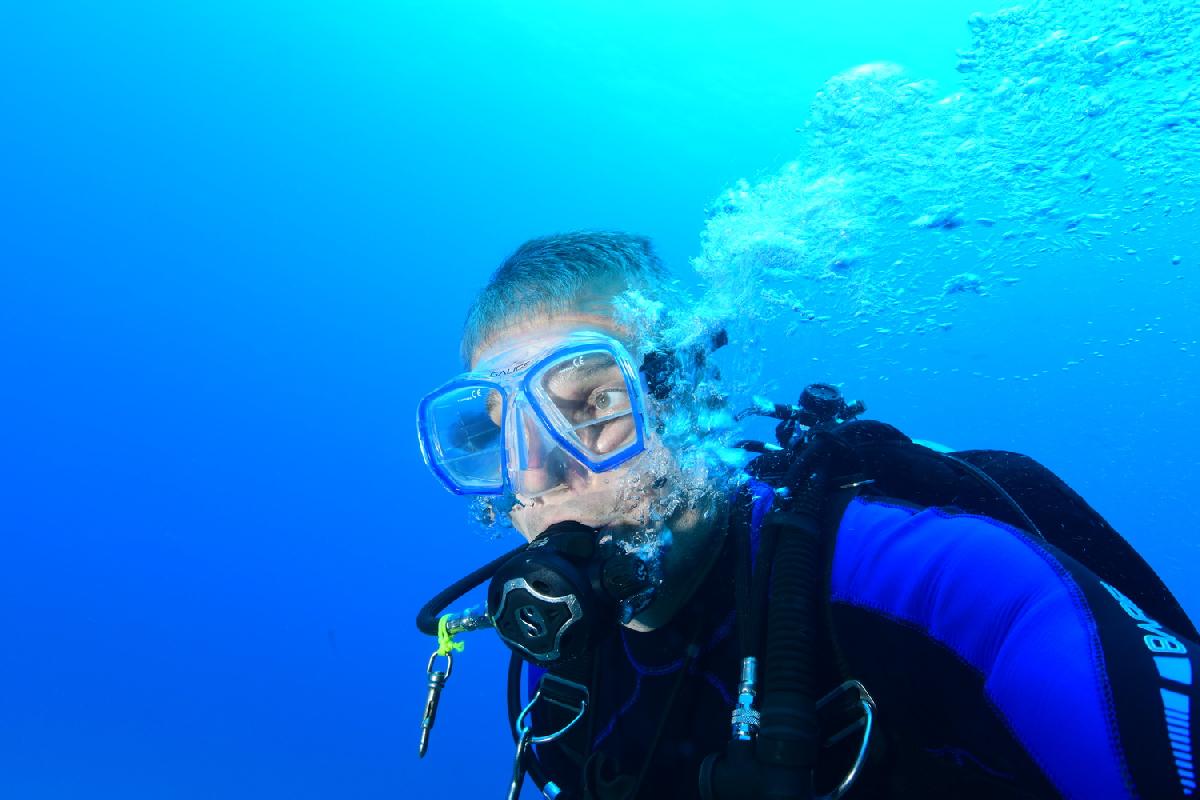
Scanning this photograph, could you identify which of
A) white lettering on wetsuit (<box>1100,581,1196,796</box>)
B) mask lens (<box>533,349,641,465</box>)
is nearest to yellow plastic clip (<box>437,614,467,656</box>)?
mask lens (<box>533,349,641,465</box>)

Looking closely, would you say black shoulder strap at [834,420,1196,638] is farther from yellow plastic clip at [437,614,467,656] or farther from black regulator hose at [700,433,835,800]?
→ yellow plastic clip at [437,614,467,656]

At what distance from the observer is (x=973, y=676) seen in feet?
4.85

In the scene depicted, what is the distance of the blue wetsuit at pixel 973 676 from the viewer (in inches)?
46.3

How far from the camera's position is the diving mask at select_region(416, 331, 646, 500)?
7.39 ft

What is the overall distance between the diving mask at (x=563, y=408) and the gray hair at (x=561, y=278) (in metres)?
0.19

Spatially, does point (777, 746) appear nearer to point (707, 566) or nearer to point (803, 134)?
point (707, 566)

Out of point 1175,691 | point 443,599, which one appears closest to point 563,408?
point 443,599

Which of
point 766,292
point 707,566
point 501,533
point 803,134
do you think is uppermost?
point 803,134

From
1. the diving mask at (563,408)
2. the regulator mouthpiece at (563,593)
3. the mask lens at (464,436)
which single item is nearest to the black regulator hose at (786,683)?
the regulator mouthpiece at (563,593)

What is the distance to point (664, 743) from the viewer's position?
7.43 feet

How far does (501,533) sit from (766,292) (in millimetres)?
1844

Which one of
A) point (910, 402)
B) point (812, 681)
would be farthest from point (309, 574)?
point (812, 681)

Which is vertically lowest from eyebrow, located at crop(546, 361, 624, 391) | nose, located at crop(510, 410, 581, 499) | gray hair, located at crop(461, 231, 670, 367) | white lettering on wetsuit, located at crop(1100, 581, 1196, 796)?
white lettering on wetsuit, located at crop(1100, 581, 1196, 796)

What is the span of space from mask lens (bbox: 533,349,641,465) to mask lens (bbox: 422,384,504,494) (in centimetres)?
40
